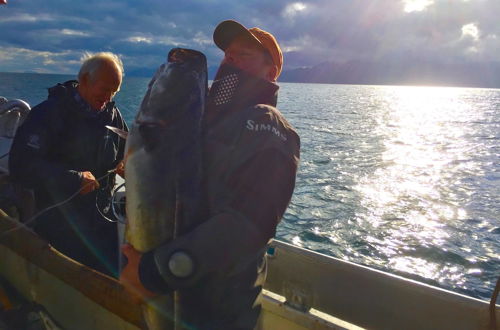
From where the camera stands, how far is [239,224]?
1982 millimetres

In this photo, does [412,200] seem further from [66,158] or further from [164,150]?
[164,150]

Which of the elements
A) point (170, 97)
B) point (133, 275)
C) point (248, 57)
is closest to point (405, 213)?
point (248, 57)

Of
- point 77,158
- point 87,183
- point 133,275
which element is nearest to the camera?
point 133,275

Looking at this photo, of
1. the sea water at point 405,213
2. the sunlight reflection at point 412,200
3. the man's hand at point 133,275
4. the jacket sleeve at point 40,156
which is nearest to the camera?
the man's hand at point 133,275

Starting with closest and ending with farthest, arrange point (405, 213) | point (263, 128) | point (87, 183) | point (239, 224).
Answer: point (239, 224), point (263, 128), point (87, 183), point (405, 213)

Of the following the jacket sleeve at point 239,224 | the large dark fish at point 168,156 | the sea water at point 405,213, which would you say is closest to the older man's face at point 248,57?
the large dark fish at point 168,156

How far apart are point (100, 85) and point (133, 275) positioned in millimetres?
2694

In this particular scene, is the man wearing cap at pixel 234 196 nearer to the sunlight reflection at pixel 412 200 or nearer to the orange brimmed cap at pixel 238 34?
the orange brimmed cap at pixel 238 34

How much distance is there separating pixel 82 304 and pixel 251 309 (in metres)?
2.46

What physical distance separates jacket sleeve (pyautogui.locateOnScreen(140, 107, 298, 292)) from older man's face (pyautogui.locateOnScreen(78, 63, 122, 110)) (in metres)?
2.78

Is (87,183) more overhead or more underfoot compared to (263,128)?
more underfoot

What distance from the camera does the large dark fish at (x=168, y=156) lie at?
2.13 meters

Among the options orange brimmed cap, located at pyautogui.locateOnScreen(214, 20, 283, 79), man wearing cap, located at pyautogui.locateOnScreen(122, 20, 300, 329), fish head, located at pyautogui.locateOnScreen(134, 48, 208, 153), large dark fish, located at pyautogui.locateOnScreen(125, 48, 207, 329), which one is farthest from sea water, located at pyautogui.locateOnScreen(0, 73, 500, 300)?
fish head, located at pyautogui.locateOnScreen(134, 48, 208, 153)

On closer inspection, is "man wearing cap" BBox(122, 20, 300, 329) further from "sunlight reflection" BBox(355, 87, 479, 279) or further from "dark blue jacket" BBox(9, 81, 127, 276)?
"sunlight reflection" BBox(355, 87, 479, 279)
